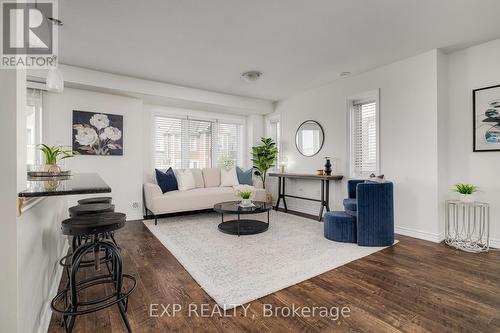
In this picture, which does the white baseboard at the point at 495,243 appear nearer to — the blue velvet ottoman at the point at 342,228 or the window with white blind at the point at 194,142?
the blue velvet ottoman at the point at 342,228

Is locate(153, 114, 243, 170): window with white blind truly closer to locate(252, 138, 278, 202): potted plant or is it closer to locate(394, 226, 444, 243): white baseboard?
locate(252, 138, 278, 202): potted plant

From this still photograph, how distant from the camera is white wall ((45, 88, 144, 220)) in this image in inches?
163

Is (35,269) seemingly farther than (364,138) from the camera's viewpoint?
No

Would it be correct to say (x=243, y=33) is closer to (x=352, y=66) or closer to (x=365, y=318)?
(x=352, y=66)

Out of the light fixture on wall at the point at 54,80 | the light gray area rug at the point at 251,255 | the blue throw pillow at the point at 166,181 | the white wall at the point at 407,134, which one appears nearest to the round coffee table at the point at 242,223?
the light gray area rug at the point at 251,255

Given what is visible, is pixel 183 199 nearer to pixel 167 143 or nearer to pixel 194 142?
pixel 167 143

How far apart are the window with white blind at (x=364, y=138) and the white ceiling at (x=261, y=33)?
66cm

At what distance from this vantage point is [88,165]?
4391 mm

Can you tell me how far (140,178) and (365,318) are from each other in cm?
439

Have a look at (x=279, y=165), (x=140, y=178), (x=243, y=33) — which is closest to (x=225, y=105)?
(x=279, y=165)

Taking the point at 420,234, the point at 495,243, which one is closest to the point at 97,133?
the point at 420,234

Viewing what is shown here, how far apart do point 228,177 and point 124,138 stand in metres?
2.27

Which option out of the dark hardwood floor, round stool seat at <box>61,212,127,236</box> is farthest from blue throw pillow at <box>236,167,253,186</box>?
round stool seat at <box>61,212,127,236</box>

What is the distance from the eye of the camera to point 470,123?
335 centimetres
